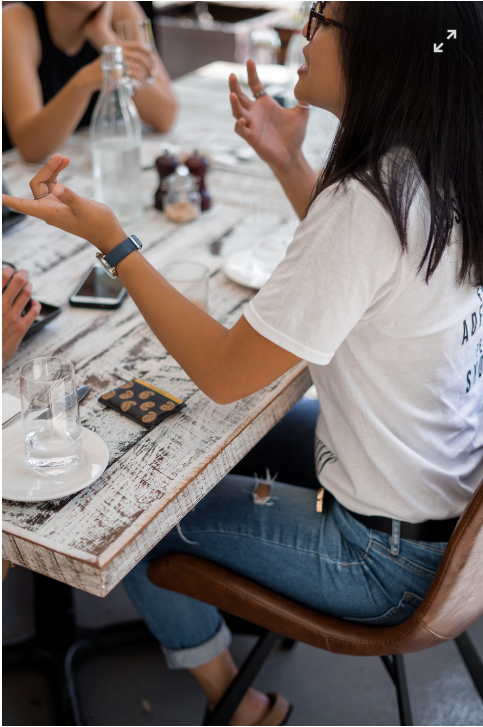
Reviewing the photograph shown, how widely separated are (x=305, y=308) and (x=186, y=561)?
1.65ft

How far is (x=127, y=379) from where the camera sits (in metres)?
0.99

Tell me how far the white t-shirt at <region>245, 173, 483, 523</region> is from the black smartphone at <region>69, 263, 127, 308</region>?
428 millimetres

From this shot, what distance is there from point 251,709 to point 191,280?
32.9 inches

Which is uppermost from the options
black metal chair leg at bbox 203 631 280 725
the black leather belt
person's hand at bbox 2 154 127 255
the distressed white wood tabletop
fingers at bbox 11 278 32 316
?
person's hand at bbox 2 154 127 255

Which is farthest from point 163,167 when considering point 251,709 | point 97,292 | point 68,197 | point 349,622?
point 251,709

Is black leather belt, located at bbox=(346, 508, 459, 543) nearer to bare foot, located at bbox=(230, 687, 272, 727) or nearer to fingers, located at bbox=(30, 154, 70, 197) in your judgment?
bare foot, located at bbox=(230, 687, 272, 727)

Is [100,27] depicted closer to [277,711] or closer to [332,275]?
[332,275]

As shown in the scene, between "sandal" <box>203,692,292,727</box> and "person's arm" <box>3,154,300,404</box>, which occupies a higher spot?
"person's arm" <box>3,154,300,404</box>

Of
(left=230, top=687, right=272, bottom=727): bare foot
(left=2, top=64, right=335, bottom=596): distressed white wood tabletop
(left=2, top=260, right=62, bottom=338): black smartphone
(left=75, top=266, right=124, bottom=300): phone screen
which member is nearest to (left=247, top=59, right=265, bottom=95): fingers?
(left=2, top=64, right=335, bottom=596): distressed white wood tabletop

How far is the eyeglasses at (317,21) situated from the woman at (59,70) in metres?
0.86

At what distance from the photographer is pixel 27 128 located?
1728 millimetres

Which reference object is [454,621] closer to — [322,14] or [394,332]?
[394,332]

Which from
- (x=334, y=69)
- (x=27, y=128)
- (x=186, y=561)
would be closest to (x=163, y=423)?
(x=186, y=561)

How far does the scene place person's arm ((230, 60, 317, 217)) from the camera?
122 cm
